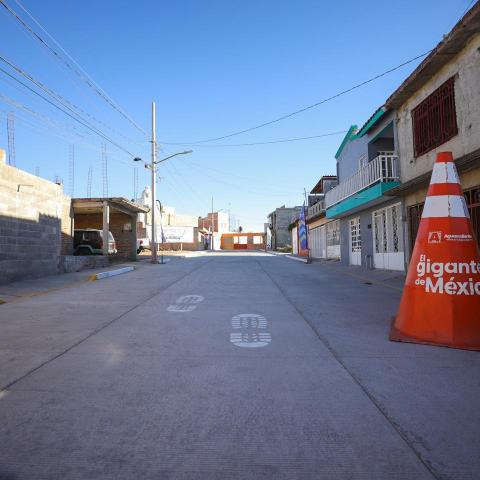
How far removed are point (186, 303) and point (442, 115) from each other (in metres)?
7.85

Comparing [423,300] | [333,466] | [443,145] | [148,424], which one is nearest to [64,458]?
[148,424]

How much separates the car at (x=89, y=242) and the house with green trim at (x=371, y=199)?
11.8 metres

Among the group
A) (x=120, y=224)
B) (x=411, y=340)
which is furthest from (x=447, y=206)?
(x=120, y=224)

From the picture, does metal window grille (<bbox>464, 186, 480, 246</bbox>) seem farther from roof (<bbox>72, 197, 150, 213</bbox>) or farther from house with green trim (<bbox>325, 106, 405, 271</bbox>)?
roof (<bbox>72, 197, 150, 213</bbox>)

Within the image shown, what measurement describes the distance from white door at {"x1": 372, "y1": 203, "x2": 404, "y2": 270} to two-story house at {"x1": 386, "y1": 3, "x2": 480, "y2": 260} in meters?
1.20

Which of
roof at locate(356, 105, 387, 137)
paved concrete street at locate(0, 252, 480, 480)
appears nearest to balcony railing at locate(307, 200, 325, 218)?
roof at locate(356, 105, 387, 137)

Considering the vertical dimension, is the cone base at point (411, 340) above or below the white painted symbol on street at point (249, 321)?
below

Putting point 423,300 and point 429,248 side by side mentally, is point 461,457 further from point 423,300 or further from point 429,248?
point 429,248

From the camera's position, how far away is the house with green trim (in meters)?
14.4

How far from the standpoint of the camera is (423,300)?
17.8 ft

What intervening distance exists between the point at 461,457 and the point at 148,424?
1971 mm

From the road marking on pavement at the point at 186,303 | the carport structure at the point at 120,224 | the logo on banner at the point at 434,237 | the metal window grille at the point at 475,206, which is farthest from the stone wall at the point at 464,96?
the carport structure at the point at 120,224

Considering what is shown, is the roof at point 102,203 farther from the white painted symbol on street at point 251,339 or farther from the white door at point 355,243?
the white painted symbol on street at point 251,339

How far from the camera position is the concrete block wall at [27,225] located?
11.8 metres
